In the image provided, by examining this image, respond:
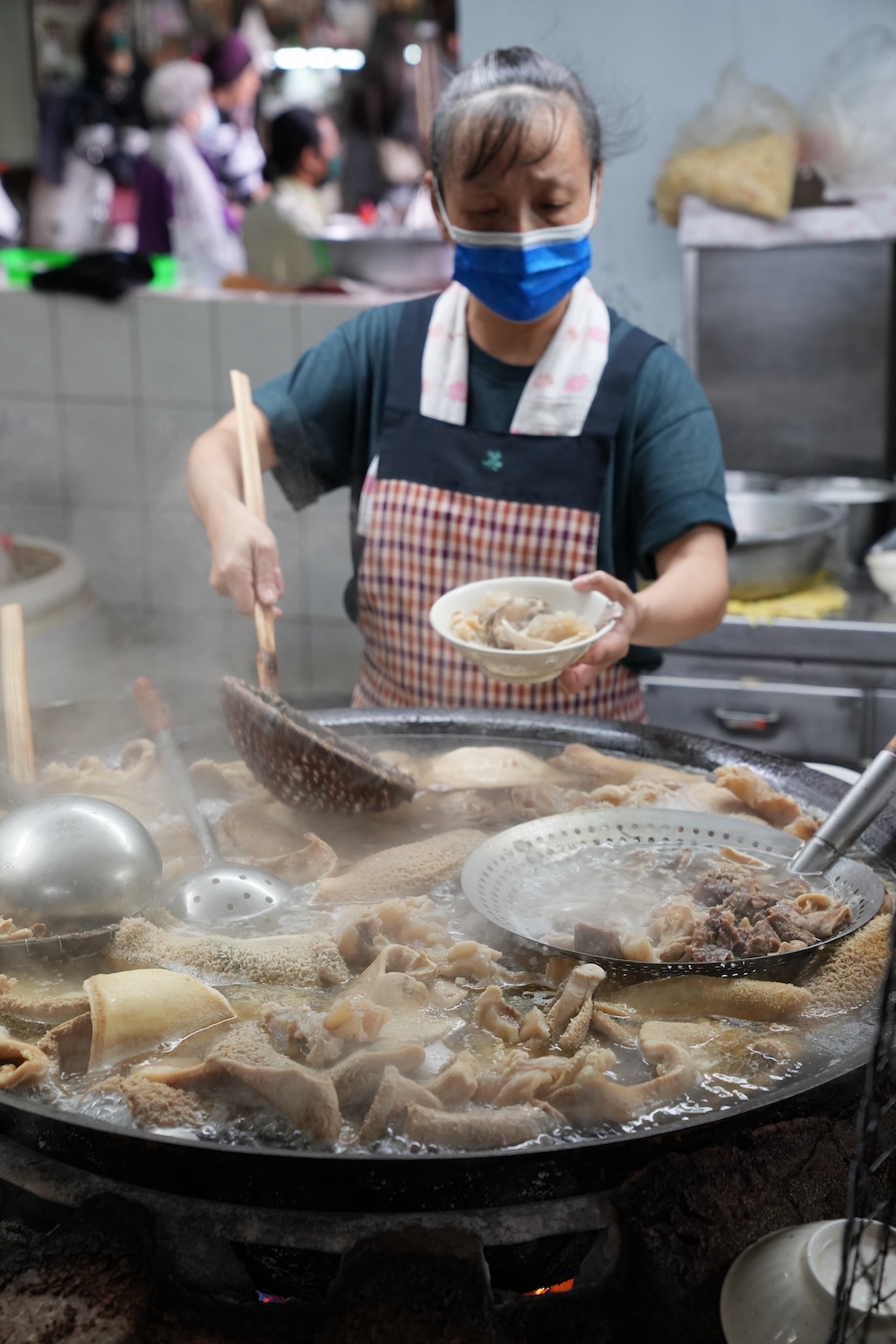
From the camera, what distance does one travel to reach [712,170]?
4.02 meters

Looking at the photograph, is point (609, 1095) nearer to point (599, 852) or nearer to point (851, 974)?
point (851, 974)

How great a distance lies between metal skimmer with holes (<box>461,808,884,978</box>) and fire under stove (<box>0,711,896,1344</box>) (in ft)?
0.96

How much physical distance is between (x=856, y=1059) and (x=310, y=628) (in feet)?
13.7

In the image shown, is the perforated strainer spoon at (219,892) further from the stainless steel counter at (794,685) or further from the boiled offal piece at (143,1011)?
the stainless steel counter at (794,685)

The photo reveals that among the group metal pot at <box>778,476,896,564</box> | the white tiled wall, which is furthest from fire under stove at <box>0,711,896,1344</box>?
the white tiled wall

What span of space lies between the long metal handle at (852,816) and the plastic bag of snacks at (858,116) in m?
2.95

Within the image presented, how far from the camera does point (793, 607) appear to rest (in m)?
3.66

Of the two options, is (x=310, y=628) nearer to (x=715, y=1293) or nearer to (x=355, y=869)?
(x=355, y=869)

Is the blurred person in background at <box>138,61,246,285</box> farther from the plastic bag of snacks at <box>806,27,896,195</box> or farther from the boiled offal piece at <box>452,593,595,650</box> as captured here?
the boiled offal piece at <box>452,593,595,650</box>

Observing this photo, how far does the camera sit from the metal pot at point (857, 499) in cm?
399

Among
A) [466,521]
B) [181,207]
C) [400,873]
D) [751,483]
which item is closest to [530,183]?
[466,521]

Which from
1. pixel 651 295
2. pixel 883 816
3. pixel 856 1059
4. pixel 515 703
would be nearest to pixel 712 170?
pixel 651 295

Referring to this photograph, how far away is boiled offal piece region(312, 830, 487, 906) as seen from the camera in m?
1.79

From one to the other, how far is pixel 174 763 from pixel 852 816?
1.12m
